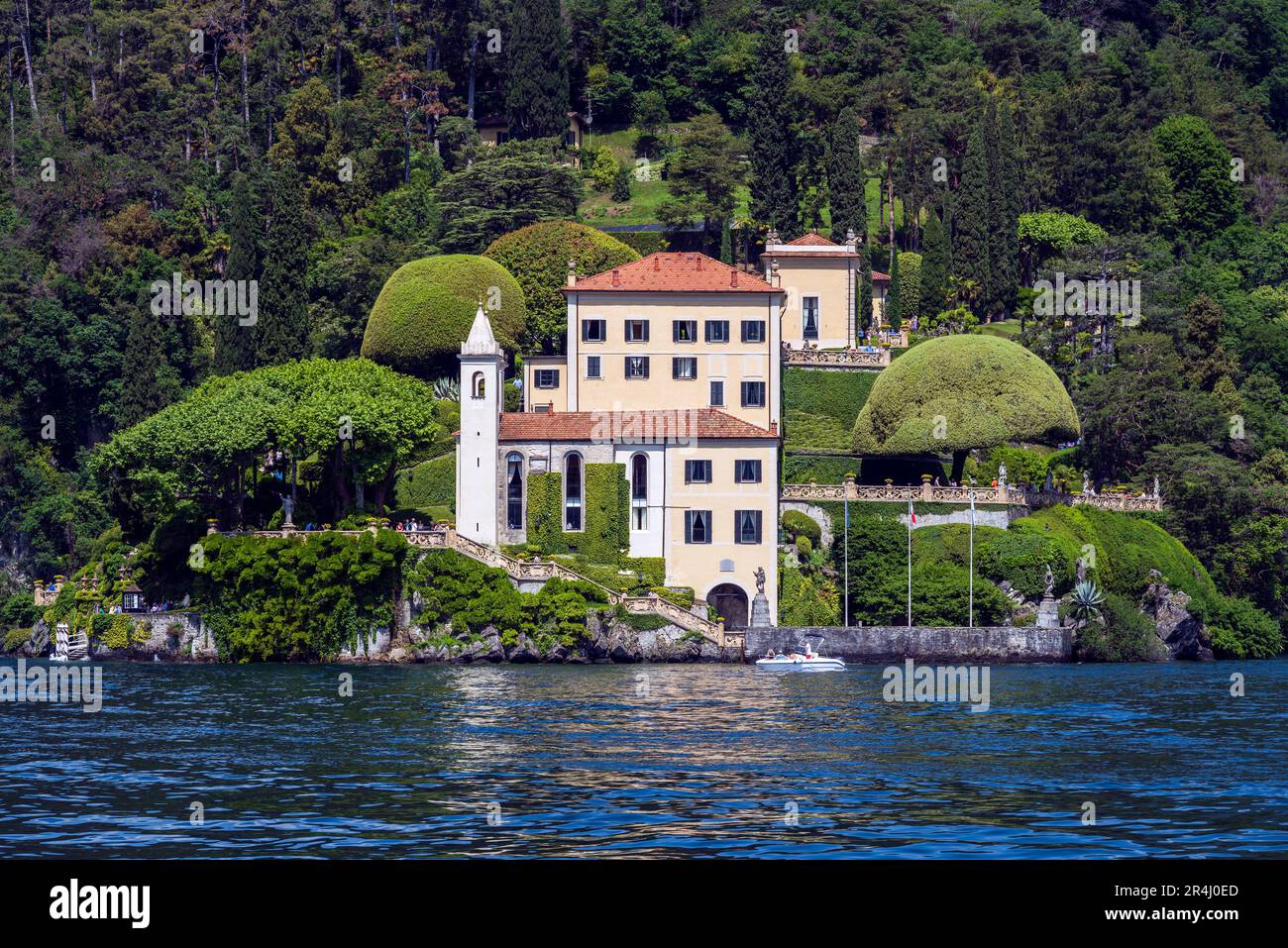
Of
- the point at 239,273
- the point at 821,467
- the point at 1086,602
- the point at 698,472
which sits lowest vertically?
the point at 1086,602

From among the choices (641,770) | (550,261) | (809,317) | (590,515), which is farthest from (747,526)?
(641,770)

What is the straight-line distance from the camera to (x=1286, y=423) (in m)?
90.6

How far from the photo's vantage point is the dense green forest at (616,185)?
8694cm

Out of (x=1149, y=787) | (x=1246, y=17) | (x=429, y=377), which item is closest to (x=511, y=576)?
(x=429, y=377)

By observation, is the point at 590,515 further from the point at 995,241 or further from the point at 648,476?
the point at 995,241

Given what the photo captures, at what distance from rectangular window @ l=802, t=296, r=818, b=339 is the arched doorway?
2269 cm

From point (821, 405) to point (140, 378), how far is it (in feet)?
105

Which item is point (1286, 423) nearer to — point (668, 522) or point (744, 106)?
point (668, 522)

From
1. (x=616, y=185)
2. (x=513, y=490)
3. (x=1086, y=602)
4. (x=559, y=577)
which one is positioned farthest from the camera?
(x=616, y=185)

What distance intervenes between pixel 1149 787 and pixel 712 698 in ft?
62.6

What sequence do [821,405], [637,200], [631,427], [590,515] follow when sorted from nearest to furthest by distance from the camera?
[590,515]
[631,427]
[821,405]
[637,200]

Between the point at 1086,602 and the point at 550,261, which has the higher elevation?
the point at 550,261

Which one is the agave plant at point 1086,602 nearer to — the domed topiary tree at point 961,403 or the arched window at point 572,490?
the domed topiary tree at point 961,403

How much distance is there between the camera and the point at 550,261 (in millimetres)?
93062
